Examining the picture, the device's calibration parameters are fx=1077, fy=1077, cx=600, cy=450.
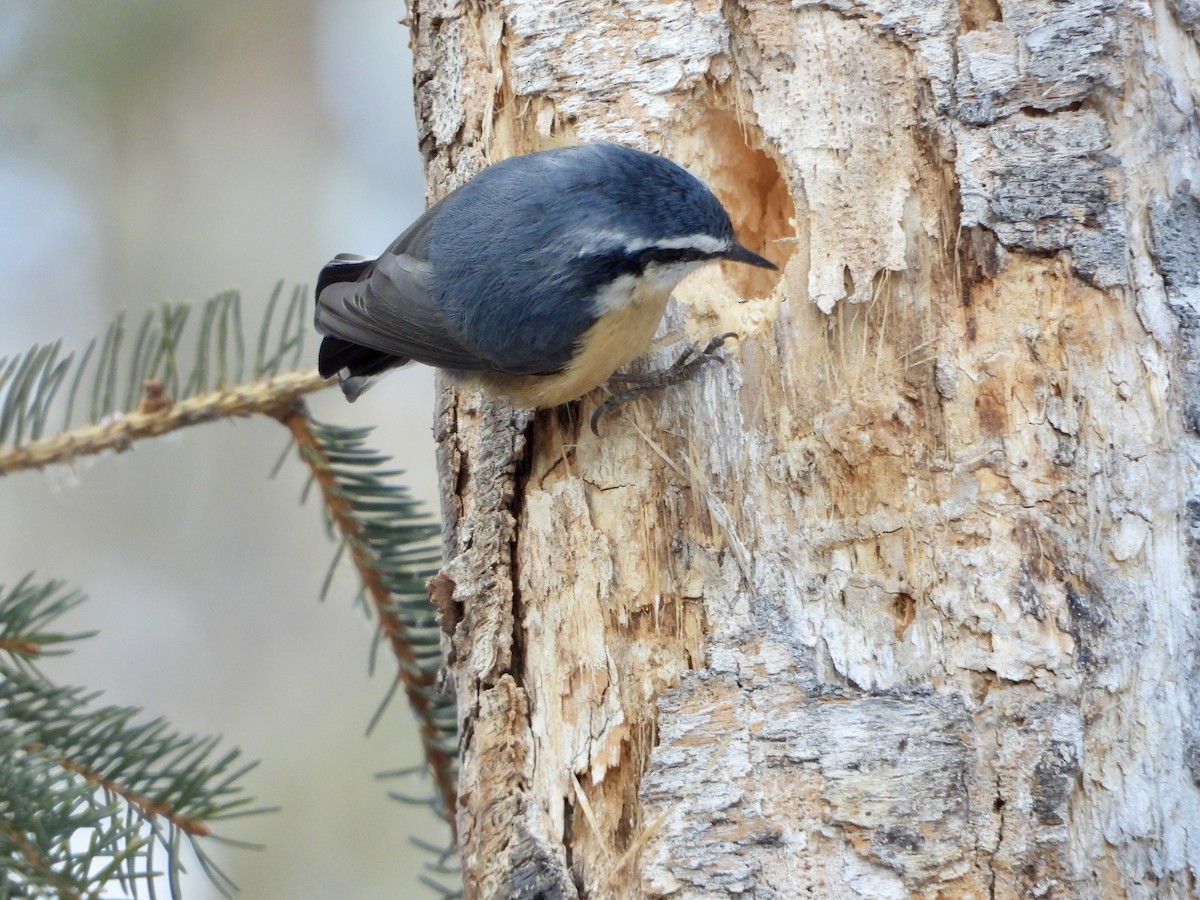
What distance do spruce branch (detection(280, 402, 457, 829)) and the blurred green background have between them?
2.90 meters

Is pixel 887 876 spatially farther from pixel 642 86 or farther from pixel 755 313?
pixel 642 86

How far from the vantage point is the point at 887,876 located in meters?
1.14

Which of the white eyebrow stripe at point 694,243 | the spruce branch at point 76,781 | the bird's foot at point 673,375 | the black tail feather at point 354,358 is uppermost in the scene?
the white eyebrow stripe at point 694,243

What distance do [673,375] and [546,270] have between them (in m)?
0.28

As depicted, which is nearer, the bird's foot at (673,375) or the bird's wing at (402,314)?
the bird's foot at (673,375)

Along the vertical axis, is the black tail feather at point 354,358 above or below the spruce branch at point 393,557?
above

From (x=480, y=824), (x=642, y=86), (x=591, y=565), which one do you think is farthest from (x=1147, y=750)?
(x=642, y=86)

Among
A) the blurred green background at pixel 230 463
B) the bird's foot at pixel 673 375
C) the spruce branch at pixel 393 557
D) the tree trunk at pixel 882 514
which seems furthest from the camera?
the blurred green background at pixel 230 463

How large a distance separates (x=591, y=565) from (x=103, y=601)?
170 inches

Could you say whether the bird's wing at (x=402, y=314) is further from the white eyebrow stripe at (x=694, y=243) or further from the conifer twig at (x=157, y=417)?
the white eyebrow stripe at (x=694, y=243)

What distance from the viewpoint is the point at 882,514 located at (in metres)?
1.31

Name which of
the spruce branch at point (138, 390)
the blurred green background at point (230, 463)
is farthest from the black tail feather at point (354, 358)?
the blurred green background at point (230, 463)

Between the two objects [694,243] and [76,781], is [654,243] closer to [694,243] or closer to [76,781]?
[694,243]

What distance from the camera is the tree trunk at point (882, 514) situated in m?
1.17
